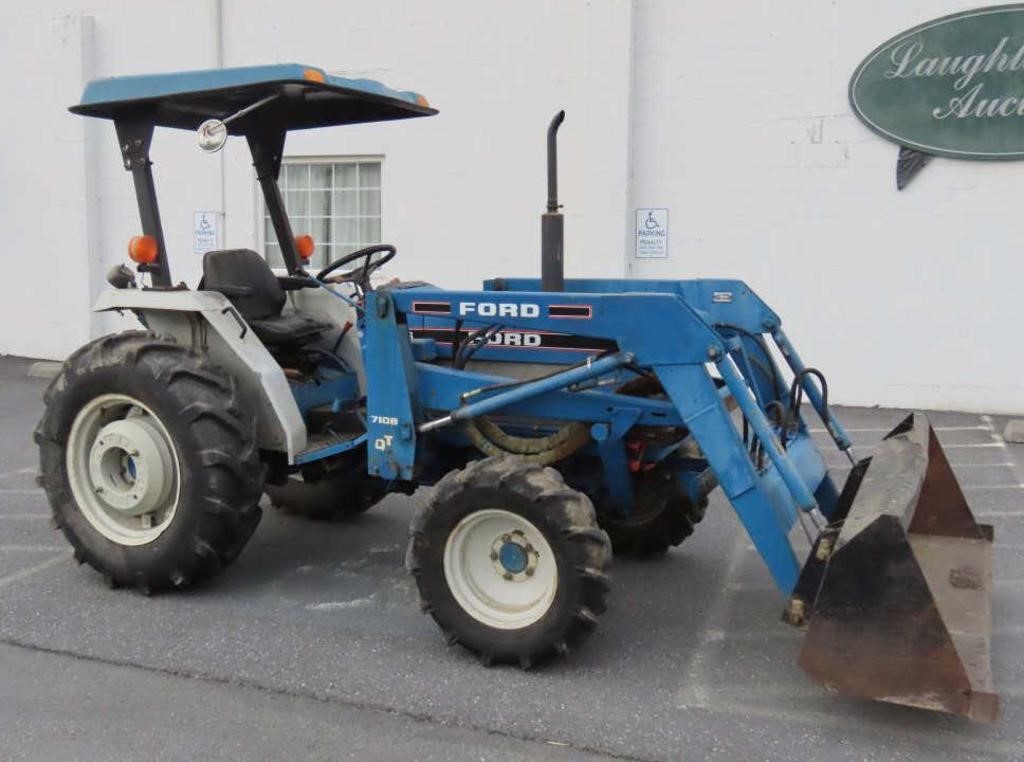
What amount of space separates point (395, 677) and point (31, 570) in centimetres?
224

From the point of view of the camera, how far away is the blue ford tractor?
11.4 feet

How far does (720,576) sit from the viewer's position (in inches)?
191

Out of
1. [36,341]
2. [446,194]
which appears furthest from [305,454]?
[36,341]

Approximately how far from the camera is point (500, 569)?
148 inches

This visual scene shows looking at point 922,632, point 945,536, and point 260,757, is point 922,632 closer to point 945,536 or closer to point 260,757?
point 945,536

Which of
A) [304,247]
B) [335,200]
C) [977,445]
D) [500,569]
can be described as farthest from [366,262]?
[335,200]

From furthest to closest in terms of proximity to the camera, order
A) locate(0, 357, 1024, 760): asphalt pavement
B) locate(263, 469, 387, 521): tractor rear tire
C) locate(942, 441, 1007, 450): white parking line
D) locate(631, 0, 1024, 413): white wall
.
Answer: locate(631, 0, 1024, 413): white wall
locate(942, 441, 1007, 450): white parking line
locate(263, 469, 387, 521): tractor rear tire
locate(0, 357, 1024, 760): asphalt pavement

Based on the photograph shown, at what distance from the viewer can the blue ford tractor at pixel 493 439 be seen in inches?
137

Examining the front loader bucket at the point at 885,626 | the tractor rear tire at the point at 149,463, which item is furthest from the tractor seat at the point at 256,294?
the front loader bucket at the point at 885,626

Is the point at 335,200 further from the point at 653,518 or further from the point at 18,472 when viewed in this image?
the point at 653,518

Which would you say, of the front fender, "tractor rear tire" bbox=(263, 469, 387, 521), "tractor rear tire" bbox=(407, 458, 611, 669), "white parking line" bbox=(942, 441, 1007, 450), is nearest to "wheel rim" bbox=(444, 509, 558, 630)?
"tractor rear tire" bbox=(407, 458, 611, 669)

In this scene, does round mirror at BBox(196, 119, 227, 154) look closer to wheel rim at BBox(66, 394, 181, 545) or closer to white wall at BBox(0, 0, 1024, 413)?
wheel rim at BBox(66, 394, 181, 545)

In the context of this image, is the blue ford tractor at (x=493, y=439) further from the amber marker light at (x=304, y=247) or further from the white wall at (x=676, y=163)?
the white wall at (x=676, y=163)

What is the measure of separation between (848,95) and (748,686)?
6618 mm
